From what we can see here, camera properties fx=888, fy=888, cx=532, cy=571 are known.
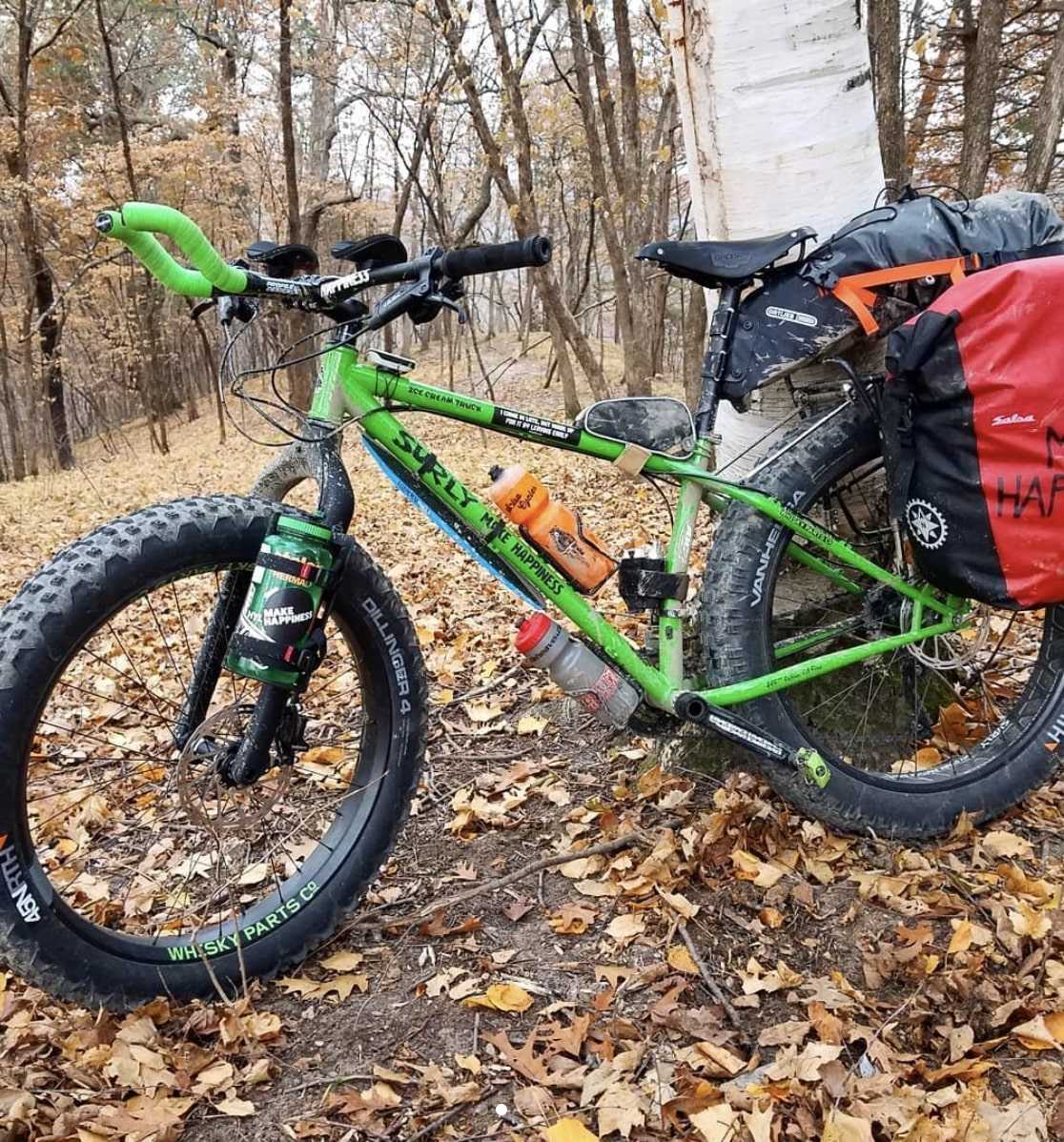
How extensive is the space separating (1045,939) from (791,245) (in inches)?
71.5

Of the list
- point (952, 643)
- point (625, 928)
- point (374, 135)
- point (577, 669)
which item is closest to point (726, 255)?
point (577, 669)

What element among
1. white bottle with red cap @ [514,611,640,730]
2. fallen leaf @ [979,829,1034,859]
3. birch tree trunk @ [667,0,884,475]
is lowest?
fallen leaf @ [979,829,1034,859]

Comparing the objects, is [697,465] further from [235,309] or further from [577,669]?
[235,309]

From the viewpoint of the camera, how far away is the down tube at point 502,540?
2.13 m

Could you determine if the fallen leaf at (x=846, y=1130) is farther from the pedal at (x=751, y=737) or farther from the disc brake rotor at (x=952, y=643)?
the disc brake rotor at (x=952, y=643)

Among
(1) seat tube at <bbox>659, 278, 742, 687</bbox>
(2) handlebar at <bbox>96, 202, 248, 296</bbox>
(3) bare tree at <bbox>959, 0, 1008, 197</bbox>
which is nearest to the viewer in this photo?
(2) handlebar at <bbox>96, 202, 248, 296</bbox>

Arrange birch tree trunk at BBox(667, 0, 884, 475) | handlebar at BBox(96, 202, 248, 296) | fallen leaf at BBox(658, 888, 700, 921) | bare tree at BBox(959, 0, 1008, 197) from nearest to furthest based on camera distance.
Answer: handlebar at BBox(96, 202, 248, 296) → fallen leaf at BBox(658, 888, 700, 921) → birch tree trunk at BBox(667, 0, 884, 475) → bare tree at BBox(959, 0, 1008, 197)

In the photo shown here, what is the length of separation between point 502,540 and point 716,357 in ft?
2.62

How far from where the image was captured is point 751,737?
2365 millimetres

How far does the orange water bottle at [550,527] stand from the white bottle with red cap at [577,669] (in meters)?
0.15

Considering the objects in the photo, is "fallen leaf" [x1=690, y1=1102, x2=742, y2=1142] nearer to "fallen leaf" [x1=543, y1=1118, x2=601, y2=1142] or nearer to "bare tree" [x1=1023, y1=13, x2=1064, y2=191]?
"fallen leaf" [x1=543, y1=1118, x2=601, y2=1142]

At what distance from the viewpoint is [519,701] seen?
3490 mm

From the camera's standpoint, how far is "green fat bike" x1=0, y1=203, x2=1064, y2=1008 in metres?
1.87

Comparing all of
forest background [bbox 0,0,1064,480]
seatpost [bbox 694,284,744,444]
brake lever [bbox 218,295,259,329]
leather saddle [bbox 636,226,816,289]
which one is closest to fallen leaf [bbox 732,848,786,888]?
seatpost [bbox 694,284,744,444]
